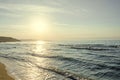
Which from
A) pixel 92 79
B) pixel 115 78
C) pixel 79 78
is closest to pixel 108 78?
pixel 115 78

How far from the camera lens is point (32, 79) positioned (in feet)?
45.2

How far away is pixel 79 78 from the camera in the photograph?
1416 cm

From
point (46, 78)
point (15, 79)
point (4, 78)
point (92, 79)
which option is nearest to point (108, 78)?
point (92, 79)

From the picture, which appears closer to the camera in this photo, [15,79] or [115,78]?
[15,79]

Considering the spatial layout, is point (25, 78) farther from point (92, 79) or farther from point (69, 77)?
point (92, 79)

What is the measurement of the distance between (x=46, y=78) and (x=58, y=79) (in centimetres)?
113

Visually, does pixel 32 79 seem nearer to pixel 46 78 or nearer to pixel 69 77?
pixel 46 78

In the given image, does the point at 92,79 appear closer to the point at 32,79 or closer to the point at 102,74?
the point at 102,74

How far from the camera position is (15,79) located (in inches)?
535

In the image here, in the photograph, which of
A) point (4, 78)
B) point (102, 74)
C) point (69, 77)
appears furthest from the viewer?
point (102, 74)

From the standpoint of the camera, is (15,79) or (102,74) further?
(102,74)

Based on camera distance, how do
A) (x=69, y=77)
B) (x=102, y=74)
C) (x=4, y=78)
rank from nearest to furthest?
(x=4, y=78) → (x=69, y=77) → (x=102, y=74)

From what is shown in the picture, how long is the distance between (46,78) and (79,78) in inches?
117

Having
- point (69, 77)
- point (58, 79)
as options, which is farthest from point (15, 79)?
point (69, 77)
